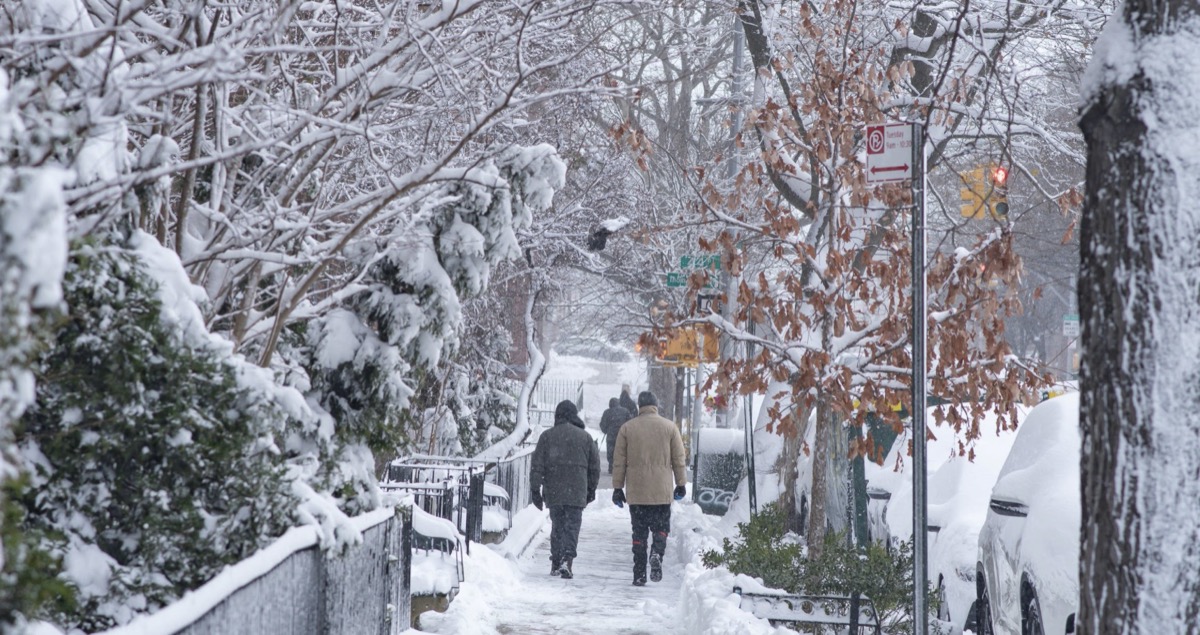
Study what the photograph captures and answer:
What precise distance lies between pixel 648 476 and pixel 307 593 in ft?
25.1

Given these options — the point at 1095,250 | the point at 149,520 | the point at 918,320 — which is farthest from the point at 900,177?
the point at 149,520

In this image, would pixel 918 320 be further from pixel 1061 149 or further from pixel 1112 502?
pixel 1061 149

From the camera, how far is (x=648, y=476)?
12.7 meters

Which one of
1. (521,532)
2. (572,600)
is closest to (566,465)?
(572,600)

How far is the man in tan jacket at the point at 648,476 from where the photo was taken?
12734 millimetres

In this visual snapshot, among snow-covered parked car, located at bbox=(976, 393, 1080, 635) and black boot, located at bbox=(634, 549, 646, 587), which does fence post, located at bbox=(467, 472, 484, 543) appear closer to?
black boot, located at bbox=(634, 549, 646, 587)

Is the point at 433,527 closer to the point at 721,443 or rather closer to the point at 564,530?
the point at 564,530

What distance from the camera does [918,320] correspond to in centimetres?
574

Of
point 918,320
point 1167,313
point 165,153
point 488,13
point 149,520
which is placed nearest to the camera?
point 1167,313

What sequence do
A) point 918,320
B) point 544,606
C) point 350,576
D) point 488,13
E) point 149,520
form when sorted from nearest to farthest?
point 149,520, point 918,320, point 350,576, point 488,13, point 544,606

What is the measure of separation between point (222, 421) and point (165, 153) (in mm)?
1049

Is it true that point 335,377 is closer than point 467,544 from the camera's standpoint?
Yes

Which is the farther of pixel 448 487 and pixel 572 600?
pixel 572 600

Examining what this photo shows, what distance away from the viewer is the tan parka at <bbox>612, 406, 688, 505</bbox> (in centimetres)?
1273
